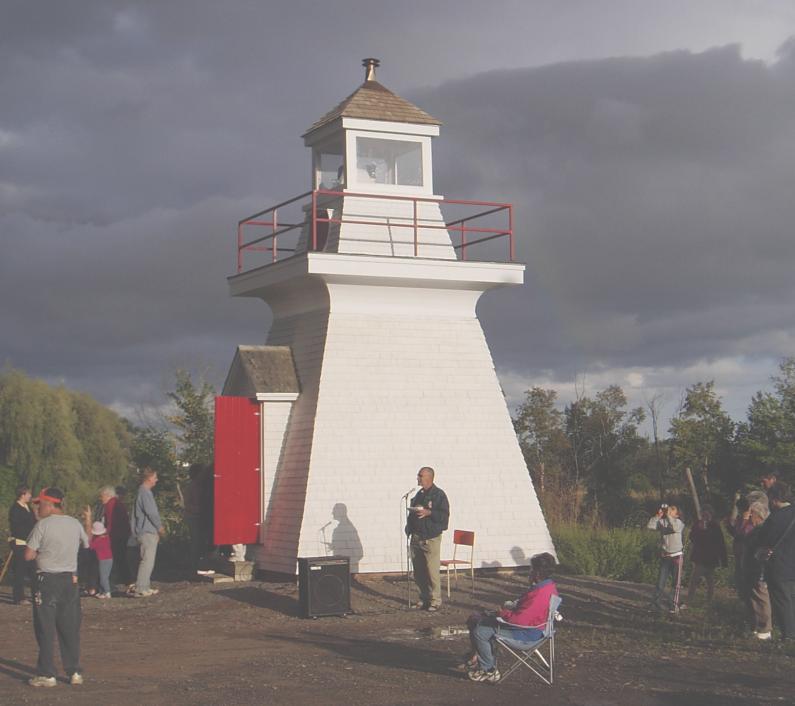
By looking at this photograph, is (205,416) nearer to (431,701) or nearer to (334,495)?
(334,495)

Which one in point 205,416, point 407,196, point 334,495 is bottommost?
point 334,495

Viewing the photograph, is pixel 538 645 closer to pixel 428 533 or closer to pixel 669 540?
pixel 428 533

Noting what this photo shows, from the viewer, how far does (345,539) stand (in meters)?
17.6

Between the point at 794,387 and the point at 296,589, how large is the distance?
23.6 m

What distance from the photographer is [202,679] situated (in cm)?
1104

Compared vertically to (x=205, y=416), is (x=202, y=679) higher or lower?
lower

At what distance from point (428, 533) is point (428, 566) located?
17.6 inches

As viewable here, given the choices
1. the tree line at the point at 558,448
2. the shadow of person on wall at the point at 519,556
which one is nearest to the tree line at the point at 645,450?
the tree line at the point at 558,448

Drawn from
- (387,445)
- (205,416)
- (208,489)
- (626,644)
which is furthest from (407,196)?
(205,416)

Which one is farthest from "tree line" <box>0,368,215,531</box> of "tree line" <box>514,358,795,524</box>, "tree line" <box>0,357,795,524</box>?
"tree line" <box>514,358,795,524</box>

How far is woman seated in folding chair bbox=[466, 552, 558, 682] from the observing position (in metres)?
10.6

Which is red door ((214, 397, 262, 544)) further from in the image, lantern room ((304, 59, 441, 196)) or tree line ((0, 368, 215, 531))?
tree line ((0, 368, 215, 531))

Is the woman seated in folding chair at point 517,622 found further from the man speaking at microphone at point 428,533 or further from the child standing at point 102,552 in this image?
the child standing at point 102,552

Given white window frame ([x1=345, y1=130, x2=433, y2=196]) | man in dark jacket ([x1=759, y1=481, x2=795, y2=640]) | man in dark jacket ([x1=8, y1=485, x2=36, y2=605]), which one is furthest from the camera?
white window frame ([x1=345, y1=130, x2=433, y2=196])
